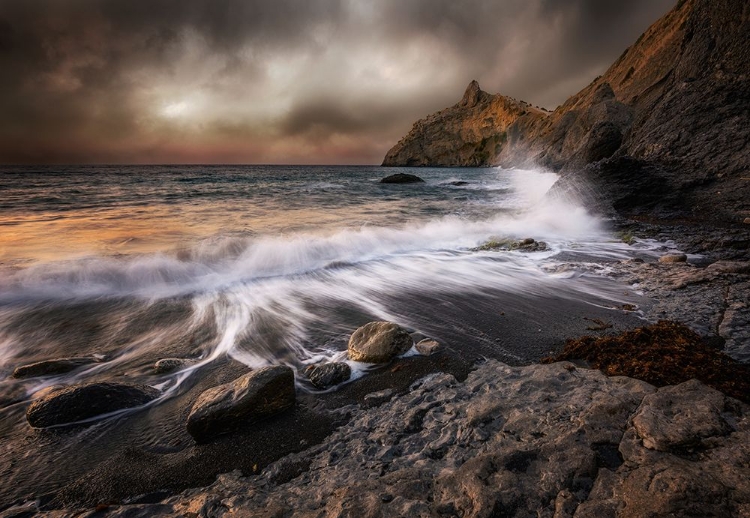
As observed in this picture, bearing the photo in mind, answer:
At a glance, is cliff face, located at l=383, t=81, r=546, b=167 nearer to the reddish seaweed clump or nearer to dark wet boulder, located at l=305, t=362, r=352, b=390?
the reddish seaweed clump

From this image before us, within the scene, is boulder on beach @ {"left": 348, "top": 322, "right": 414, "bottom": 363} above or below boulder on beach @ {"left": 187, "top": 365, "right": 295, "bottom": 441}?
above

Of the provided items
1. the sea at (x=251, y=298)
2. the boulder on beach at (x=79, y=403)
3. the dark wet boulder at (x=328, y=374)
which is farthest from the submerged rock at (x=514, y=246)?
the boulder on beach at (x=79, y=403)

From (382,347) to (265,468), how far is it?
155 cm

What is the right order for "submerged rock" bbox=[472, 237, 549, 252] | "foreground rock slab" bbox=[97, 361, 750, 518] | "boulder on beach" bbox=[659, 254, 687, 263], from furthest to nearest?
"submerged rock" bbox=[472, 237, 549, 252], "boulder on beach" bbox=[659, 254, 687, 263], "foreground rock slab" bbox=[97, 361, 750, 518]

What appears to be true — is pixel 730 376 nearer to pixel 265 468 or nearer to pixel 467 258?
pixel 265 468

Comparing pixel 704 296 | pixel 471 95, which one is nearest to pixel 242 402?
pixel 704 296

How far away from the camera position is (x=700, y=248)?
672 centimetres

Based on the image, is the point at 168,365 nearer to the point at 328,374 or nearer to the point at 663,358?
the point at 328,374

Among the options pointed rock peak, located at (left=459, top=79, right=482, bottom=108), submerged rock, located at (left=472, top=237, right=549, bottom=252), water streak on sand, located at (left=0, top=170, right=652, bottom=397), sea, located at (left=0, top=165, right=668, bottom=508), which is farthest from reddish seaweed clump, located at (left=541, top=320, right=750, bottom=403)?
pointed rock peak, located at (left=459, top=79, right=482, bottom=108)

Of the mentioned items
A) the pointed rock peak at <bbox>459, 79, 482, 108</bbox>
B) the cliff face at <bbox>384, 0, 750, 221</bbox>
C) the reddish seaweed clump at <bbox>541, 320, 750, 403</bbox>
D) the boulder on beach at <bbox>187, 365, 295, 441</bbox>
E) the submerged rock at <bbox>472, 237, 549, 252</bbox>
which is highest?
the pointed rock peak at <bbox>459, 79, 482, 108</bbox>

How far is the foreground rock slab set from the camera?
149cm

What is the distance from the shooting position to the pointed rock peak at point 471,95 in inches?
5723

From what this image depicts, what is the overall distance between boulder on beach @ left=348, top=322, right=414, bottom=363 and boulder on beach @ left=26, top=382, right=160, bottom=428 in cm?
203

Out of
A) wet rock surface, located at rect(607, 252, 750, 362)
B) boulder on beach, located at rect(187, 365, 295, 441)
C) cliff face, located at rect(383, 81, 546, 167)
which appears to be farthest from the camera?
cliff face, located at rect(383, 81, 546, 167)
